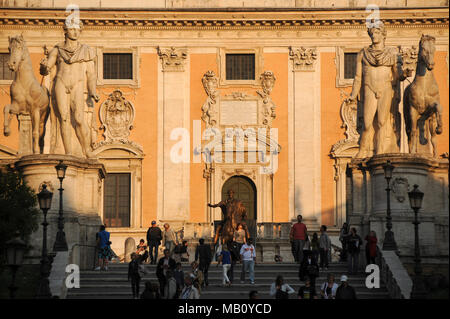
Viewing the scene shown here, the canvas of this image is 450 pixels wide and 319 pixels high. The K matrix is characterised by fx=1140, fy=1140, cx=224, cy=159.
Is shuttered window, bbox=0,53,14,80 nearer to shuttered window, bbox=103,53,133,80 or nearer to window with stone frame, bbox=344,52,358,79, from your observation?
shuttered window, bbox=103,53,133,80

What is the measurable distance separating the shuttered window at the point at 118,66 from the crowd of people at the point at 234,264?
1703 cm

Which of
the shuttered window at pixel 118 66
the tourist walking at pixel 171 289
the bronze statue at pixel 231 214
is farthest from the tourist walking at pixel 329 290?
the shuttered window at pixel 118 66

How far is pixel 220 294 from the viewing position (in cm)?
2719

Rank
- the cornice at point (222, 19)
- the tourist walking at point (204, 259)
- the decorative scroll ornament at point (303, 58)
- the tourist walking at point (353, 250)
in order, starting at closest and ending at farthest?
the tourist walking at point (204, 259) → the tourist walking at point (353, 250) → the cornice at point (222, 19) → the decorative scroll ornament at point (303, 58)

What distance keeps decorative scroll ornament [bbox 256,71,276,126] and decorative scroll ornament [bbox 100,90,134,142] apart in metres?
6.03

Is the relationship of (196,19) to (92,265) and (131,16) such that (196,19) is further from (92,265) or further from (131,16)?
(92,265)

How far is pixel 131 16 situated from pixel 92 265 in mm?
21312

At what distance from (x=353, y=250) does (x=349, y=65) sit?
23.4m

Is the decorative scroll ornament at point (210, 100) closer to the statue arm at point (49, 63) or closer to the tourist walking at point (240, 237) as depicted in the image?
the statue arm at point (49, 63)

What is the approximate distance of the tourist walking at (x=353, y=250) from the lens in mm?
29328

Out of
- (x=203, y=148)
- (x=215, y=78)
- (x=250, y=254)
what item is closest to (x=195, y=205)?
(x=203, y=148)

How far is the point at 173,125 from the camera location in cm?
5125

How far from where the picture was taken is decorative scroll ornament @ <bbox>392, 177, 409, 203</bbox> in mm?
30859

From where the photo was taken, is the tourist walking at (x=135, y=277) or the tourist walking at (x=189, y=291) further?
the tourist walking at (x=135, y=277)
